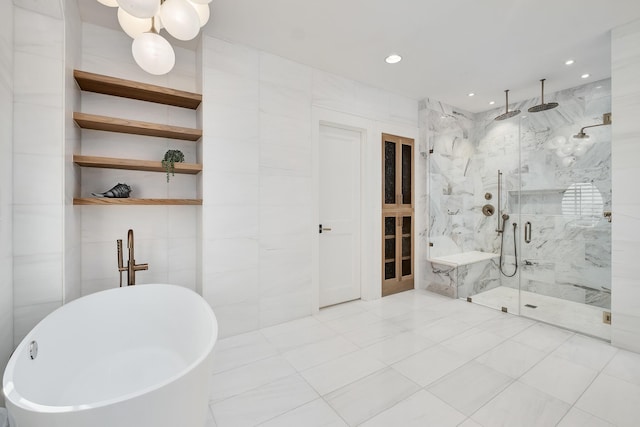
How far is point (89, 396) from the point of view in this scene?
5.25 ft

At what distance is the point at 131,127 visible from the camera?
2223mm

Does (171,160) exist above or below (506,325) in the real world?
above

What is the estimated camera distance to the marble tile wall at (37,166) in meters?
1.72

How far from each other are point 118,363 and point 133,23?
2.18 meters

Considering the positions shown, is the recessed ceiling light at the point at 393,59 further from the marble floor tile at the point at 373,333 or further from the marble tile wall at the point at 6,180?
the marble tile wall at the point at 6,180

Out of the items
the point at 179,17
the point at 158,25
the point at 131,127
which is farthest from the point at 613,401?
the point at 131,127

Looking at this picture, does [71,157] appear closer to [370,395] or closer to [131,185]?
[131,185]

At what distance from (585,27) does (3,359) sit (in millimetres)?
4640

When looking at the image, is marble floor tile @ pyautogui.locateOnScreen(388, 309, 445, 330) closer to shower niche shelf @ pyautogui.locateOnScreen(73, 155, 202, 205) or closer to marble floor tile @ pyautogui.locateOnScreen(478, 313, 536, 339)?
marble floor tile @ pyautogui.locateOnScreen(478, 313, 536, 339)

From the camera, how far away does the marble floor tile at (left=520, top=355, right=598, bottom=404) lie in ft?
6.00

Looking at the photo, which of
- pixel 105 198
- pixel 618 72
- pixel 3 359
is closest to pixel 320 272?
pixel 105 198

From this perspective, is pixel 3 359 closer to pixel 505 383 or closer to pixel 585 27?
pixel 505 383

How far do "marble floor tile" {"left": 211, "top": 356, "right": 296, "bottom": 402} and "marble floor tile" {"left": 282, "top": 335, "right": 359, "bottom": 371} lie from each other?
79 millimetres

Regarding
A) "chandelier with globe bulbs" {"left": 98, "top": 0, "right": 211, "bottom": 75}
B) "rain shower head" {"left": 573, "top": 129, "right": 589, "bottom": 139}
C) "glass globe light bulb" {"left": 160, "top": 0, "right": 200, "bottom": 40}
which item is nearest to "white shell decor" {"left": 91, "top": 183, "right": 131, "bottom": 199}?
"chandelier with globe bulbs" {"left": 98, "top": 0, "right": 211, "bottom": 75}
